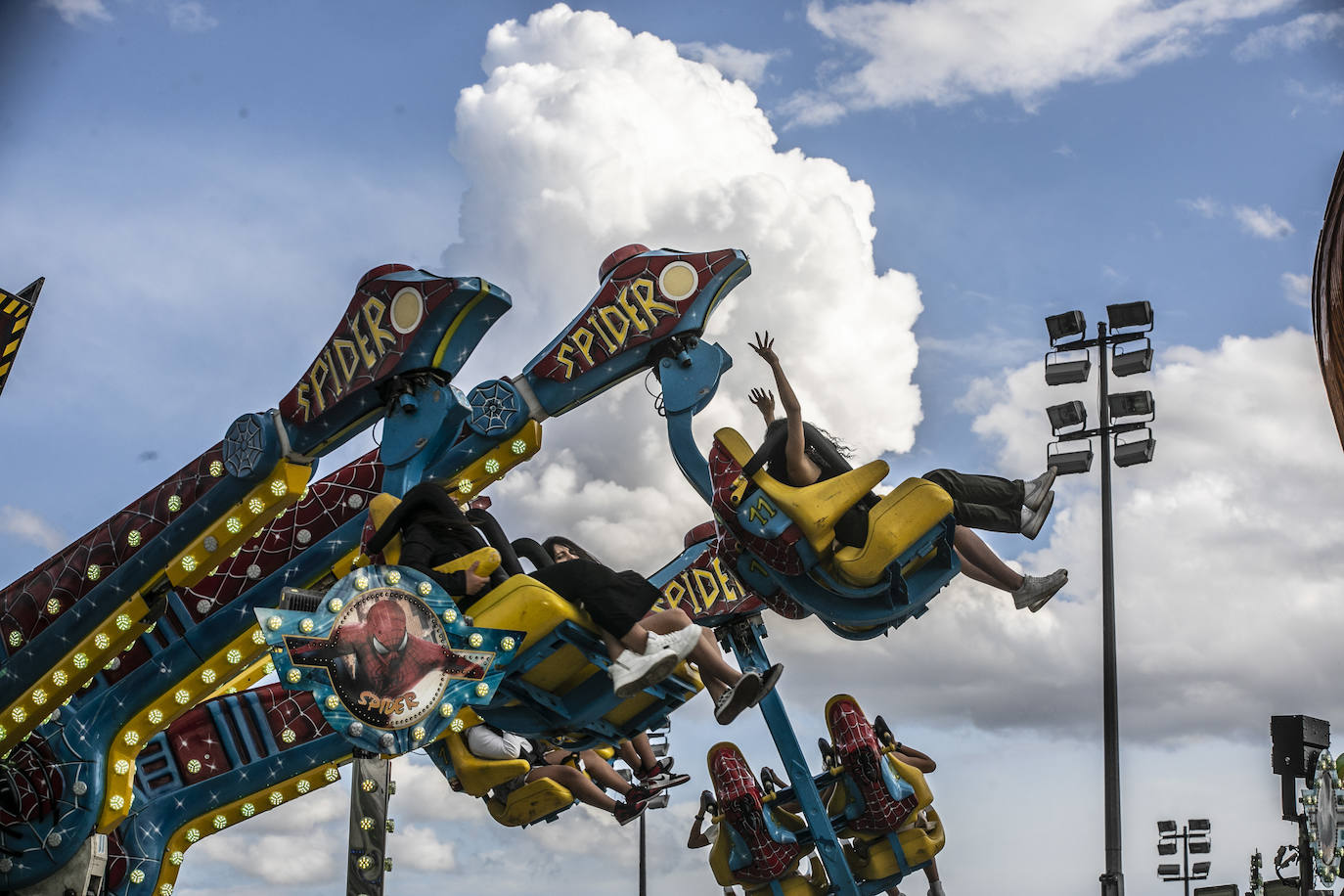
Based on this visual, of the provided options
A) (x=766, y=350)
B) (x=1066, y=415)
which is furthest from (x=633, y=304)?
(x=1066, y=415)

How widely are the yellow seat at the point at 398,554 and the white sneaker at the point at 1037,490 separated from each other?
3936 mm

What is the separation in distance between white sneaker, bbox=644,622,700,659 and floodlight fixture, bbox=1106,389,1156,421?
9234 millimetres

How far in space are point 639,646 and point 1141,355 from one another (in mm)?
9914

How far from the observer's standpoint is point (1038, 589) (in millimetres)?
10898

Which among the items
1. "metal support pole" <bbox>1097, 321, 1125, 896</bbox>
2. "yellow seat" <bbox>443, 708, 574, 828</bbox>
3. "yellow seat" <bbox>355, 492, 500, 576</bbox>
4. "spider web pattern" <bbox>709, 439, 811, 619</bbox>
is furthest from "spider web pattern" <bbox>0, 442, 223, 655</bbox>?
"metal support pole" <bbox>1097, 321, 1125, 896</bbox>

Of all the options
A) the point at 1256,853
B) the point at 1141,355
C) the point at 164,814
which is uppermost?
the point at 1141,355

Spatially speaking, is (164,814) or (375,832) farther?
(375,832)

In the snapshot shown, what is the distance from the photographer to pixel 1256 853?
21984 mm

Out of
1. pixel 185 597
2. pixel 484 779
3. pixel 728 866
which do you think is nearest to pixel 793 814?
pixel 728 866

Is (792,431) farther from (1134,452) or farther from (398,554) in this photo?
(1134,452)

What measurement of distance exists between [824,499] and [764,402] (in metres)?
0.99

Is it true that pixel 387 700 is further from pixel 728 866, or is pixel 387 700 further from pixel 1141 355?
pixel 1141 355

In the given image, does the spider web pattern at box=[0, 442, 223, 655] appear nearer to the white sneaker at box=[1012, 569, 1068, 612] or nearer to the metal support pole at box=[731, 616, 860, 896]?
the metal support pole at box=[731, 616, 860, 896]

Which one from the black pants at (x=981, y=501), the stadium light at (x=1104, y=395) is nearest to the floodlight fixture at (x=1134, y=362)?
the stadium light at (x=1104, y=395)
